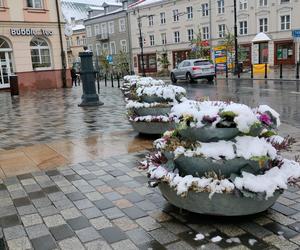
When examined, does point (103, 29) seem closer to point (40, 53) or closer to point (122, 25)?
point (122, 25)

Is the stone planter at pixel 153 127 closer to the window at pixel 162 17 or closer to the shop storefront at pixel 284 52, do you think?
the shop storefront at pixel 284 52

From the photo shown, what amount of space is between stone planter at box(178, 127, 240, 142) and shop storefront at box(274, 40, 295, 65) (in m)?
39.4

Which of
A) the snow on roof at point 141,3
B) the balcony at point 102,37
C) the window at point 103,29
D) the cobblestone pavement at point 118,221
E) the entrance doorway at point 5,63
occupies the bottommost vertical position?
the cobblestone pavement at point 118,221

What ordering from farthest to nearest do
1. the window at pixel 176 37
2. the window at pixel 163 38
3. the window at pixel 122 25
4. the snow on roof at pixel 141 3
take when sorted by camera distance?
the window at pixel 122 25 → the window at pixel 163 38 → the snow on roof at pixel 141 3 → the window at pixel 176 37

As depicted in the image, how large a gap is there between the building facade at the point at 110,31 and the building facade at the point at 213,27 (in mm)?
1795

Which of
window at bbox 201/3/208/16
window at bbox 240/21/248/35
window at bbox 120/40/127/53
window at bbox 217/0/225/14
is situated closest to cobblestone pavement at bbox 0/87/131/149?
window at bbox 240/21/248/35

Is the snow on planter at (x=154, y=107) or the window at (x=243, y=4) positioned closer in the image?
the snow on planter at (x=154, y=107)

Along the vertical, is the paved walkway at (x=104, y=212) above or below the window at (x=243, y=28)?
below

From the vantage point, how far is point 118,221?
12.2 feet

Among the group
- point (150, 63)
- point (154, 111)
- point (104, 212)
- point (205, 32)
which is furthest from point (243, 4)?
point (104, 212)

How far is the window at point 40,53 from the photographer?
25422mm

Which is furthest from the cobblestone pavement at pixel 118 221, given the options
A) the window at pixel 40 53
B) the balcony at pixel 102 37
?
the balcony at pixel 102 37

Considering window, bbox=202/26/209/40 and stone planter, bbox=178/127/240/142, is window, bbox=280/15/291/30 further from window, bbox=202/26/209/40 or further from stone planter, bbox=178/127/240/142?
stone planter, bbox=178/127/240/142

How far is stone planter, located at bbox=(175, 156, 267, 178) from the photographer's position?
11.3 feet
